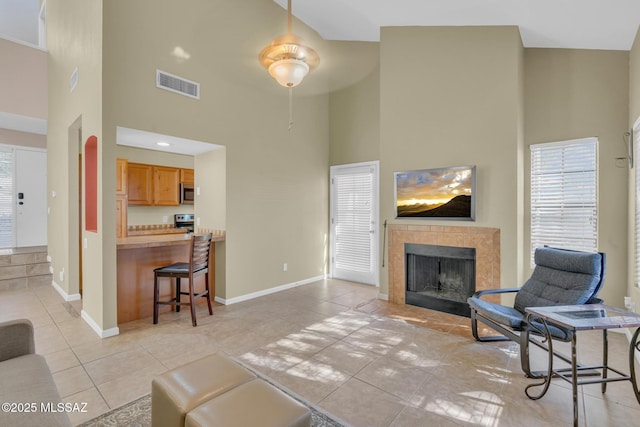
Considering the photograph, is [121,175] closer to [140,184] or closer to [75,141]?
[140,184]

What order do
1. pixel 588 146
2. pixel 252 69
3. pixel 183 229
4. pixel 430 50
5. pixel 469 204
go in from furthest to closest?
pixel 183 229
pixel 252 69
pixel 430 50
pixel 469 204
pixel 588 146

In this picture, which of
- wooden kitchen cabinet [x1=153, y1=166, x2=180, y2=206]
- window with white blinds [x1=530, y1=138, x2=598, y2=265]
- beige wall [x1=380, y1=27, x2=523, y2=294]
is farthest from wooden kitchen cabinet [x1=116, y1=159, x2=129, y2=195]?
window with white blinds [x1=530, y1=138, x2=598, y2=265]

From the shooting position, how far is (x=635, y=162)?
10.1 feet

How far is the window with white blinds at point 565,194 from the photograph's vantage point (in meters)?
3.56

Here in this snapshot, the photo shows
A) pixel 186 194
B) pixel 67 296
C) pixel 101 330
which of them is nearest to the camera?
pixel 101 330

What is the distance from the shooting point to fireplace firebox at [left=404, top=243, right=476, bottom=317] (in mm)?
3973

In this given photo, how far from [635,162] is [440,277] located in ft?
7.80

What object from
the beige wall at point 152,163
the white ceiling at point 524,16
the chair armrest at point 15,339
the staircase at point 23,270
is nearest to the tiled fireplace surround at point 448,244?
the white ceiling at point 524,16

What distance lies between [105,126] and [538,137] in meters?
5.15

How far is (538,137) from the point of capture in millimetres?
3895

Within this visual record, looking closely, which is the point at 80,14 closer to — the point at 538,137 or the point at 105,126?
the point at 105,126

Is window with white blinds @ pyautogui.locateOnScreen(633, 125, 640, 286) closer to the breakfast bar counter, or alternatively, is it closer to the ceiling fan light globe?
the ceiling fan light globe

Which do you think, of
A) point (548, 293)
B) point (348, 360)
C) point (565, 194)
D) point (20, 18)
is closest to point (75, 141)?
point (348, 360)

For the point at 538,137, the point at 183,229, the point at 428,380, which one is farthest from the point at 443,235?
the point at 183,229
